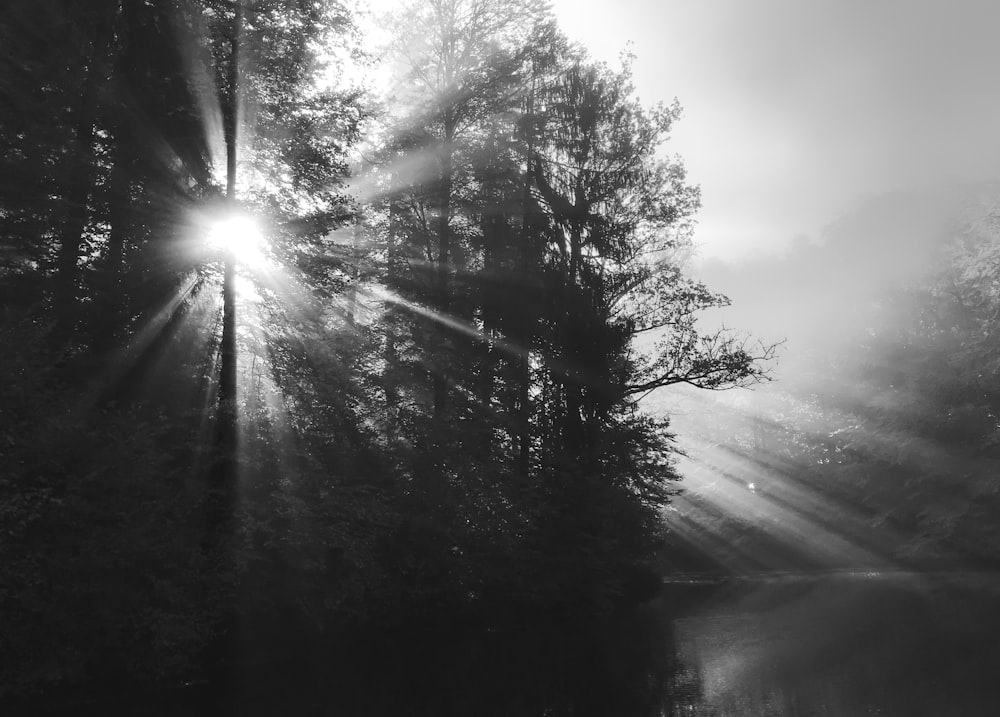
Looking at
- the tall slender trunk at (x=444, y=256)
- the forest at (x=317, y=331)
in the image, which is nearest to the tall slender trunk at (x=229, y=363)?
the forest at (x=317, y=331)

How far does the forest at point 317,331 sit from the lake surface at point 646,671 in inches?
38.2

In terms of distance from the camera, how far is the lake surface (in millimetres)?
14016

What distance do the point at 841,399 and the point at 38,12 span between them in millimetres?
58994

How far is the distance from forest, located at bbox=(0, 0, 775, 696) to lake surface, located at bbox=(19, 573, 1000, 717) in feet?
3.18

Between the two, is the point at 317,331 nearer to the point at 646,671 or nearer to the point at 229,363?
the point at 229,363

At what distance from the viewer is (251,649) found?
17.4m

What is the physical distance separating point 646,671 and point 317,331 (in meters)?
11.6

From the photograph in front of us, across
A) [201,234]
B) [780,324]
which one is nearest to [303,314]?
[201,234]

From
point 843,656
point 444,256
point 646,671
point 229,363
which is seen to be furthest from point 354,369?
point 843,656

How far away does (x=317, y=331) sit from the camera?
21.2 metres

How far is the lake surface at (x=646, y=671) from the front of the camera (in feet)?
46.0

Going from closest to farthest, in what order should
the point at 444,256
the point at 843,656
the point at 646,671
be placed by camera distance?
the point at 646,671, the point at 843,656, the point at 444,256

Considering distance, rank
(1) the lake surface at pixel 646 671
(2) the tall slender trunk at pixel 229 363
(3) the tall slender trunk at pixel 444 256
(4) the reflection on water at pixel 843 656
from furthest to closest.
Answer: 1. (3) the tall slender trunk at pixel 444 256
2. (2) the tall slender trunk at pixel 229 363
3. (1) the lake surface at pixel 646 671
4. (4) the reflection on water at pixel 843 656

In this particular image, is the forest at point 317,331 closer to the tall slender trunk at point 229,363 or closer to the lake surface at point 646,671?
the tall slender trunk at point 229,363
